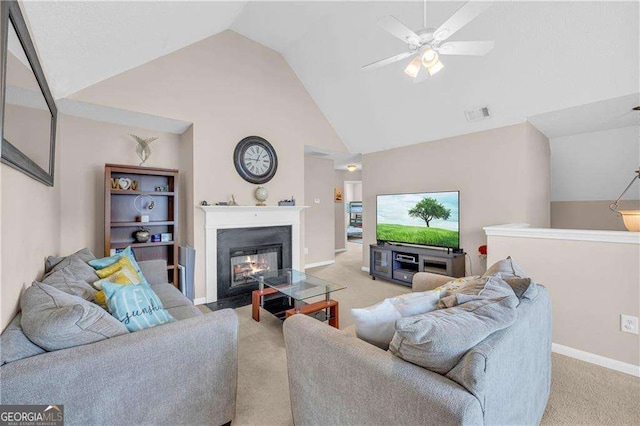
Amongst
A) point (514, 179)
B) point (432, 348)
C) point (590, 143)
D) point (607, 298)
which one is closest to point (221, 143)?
point (432, 348)

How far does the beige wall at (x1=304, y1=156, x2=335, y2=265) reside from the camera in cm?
596

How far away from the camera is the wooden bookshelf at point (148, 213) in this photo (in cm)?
338

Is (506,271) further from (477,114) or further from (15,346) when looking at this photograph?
(477,114)

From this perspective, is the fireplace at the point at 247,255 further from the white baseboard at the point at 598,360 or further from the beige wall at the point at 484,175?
the white baseboard at the point at 598,360

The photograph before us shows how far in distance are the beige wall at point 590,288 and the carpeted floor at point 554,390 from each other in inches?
8.2

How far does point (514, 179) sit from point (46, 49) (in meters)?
4.87

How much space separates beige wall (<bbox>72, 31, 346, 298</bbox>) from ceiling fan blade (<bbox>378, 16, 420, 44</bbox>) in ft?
8.47

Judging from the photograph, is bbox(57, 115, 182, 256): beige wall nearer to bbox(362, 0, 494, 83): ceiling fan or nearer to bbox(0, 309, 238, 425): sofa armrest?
bbox(0, 309, 238, 425): sofa armrest

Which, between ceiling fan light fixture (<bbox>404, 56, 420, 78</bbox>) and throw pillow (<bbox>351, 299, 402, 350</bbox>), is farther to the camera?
ceiling fan light fixture (<bbox>404, 56, 420, 78</bbox>)

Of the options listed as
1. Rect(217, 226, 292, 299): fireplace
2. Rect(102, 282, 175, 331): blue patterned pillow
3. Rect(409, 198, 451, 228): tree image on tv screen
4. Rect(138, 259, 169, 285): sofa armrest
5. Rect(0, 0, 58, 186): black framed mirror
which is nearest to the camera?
Rect(0, 0, 58, 186): black framed mirror

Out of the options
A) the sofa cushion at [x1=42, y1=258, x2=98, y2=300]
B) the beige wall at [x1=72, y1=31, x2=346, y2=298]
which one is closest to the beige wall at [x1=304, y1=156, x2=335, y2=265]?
the beige wall at [x1=72, y1=31, x2=346, y2=298]

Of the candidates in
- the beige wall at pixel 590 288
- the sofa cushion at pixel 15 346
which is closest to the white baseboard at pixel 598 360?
the beige wall at pixel 590 288

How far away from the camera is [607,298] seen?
227cm

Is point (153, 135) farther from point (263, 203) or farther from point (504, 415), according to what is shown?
point (504, 415)
